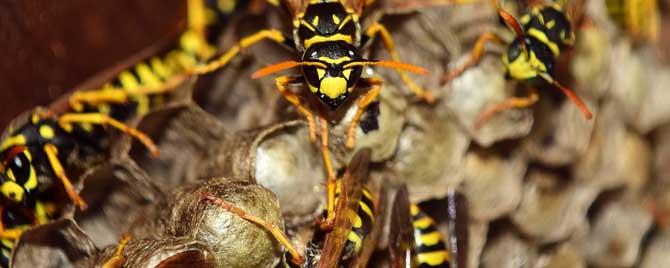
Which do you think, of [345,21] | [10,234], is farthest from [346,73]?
[10,234]

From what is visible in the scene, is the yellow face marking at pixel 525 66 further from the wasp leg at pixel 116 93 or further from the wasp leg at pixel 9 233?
the wasp leg at pixel 9 233

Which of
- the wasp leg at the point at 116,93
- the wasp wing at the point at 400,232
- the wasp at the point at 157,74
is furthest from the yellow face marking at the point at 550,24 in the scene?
the wasp leg at the point at 116,93

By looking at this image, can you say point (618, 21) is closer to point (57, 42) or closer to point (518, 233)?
point (518, 233)

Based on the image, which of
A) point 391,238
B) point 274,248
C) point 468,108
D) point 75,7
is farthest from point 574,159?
point 75,7

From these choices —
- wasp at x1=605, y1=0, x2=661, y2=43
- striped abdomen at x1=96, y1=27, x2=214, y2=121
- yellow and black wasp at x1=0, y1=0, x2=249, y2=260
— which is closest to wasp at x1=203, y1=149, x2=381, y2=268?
yellow and black wasp at x1=0, y1=0, x2=249, y2=260

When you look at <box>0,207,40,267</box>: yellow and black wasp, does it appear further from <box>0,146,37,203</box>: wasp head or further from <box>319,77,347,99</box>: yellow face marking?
<box>319,77,347,99</box>: yellow face marking

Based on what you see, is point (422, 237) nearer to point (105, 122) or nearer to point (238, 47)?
point (238, 47)
